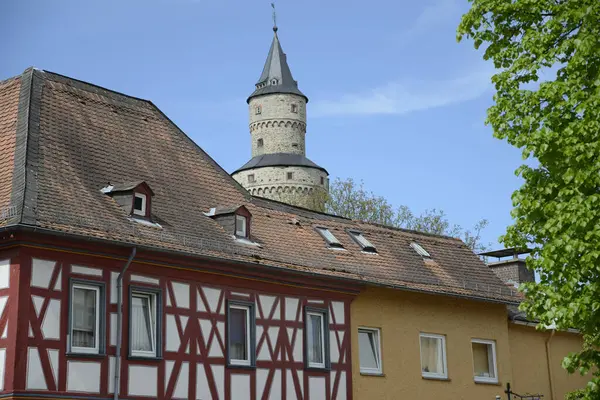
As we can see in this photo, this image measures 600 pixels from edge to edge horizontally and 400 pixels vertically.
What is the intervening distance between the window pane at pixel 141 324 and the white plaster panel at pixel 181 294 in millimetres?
611

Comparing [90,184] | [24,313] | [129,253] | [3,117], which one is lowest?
[24,313]

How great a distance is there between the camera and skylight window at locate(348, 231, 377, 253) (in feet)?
89.8

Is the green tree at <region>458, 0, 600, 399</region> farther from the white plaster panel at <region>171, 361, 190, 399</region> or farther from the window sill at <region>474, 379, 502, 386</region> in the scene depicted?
the window sill at <region>474, 379, 502, 386</region>

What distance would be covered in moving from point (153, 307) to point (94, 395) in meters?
2.34

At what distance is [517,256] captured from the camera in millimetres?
36719

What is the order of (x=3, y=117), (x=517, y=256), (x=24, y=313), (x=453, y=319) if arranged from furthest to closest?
(x=517, y=256) → (x=453, y=319) → (x=3, y=117) → (x=24, y=313)

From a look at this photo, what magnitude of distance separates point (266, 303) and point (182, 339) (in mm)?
2617

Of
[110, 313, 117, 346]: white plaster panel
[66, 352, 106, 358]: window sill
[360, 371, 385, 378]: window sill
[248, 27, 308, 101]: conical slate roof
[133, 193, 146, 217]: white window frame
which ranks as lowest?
[66, 352, 106, 358]: window sill

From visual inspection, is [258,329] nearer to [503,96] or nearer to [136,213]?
[136,213]

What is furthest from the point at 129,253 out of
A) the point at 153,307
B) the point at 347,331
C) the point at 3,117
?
the point at 347,331

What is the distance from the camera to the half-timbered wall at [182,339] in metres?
18.7

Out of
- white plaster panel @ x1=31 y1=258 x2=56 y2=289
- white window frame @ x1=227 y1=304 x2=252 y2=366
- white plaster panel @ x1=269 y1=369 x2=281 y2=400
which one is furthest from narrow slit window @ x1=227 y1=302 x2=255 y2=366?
white plaster panel @ x1=31 y1=258 x2=56 y2=289

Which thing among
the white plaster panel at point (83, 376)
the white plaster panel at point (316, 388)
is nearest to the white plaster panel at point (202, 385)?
the white plaster panel at point (83, 376)

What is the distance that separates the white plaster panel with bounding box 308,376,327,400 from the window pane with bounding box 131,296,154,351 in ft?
14.7
